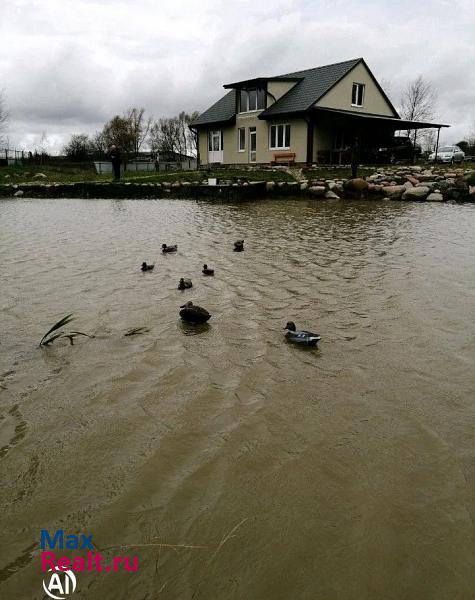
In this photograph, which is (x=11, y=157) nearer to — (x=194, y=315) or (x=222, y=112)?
(x=222, y=112)

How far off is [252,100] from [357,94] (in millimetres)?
6880

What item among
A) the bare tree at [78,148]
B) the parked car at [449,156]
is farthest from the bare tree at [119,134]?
the parked car at [449,156]

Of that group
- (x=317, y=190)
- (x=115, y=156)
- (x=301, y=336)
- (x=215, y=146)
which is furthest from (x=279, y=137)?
(x=301, y=336)

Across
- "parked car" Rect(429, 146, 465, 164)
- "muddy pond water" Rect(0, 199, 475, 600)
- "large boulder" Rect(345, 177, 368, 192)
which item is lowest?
"muddy pond water" Rect(0, 199, 475, 600)

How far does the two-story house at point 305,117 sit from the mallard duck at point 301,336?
23.3 meters

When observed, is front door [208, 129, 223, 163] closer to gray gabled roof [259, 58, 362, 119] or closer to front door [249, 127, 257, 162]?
front door [249, 127, 257, 162]

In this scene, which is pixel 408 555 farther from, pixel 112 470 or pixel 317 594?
pixel 112 470

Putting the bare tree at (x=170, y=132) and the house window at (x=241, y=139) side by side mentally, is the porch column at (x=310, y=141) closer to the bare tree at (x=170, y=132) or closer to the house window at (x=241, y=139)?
the house window at (x=241, y=139)

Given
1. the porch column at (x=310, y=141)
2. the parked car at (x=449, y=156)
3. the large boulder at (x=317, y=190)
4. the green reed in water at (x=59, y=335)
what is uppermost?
the porch column at (x=310, y=141)

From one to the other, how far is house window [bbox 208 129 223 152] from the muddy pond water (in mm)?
29466

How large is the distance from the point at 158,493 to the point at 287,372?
58.0 inches

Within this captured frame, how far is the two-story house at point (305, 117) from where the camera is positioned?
27.0 meters

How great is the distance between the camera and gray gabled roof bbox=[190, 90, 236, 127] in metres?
31.7

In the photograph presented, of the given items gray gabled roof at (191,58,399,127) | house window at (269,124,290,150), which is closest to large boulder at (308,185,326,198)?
gray gabled roof at (191,58,399,127)
